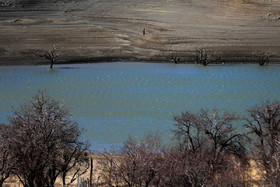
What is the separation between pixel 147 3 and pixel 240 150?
57.1 metres

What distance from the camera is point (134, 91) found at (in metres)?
51.6

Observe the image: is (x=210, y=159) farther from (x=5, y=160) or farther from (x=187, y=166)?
(x=5, y=160)

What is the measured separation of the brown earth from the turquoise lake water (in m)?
3.40

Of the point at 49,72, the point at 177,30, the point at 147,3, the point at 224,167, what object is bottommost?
the point at 224,167

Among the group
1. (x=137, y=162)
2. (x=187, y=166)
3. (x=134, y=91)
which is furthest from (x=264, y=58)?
(x=137, y=162)

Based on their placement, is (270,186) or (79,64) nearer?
(270,186)

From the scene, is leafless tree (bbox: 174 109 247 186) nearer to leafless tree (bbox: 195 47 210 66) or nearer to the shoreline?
leafless tree (bbox: 195 47 210 66)

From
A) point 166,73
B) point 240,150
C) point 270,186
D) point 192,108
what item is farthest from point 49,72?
point 270,186

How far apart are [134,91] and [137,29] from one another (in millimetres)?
23471

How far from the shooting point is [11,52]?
6825 centimetres

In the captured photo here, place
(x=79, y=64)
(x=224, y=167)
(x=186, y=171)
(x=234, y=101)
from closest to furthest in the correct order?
1. (x=186, y=171)
2. (x=224, y=167)
3. (x=234, y=101)
4. (x=79, y=64)

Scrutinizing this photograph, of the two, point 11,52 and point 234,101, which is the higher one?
point 11,52

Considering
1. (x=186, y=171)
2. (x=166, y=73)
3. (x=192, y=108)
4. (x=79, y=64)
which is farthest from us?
(x=79, y=64)

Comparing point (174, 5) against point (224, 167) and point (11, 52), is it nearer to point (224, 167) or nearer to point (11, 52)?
point (11, 52)
